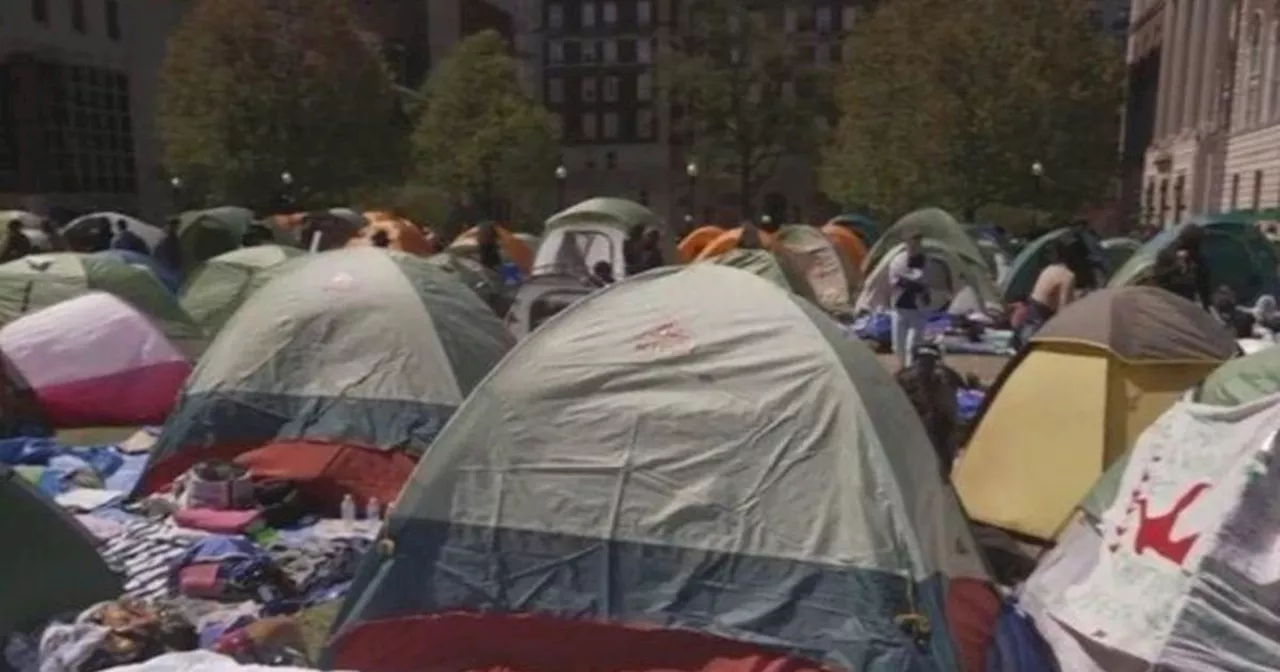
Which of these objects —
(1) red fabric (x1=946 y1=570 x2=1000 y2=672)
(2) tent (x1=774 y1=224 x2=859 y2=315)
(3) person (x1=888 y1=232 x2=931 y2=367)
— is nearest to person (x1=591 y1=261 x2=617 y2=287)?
(3) person (x1=888 y1=232 x2=931 y2=367)

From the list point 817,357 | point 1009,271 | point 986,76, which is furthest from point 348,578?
point 986,76

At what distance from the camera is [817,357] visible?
5.52 m

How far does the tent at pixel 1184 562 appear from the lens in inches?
197

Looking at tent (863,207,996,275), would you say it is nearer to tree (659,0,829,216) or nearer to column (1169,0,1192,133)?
column (1169,0,1192,133)

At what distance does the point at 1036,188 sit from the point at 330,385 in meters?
26.0

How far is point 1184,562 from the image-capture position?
5098 millimetres

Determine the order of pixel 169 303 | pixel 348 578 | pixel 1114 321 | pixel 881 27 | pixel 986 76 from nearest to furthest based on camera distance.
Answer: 1. pixel 348 578
2. pixel 1114 321
3. pixel 169 303
4. pixel 986 76
5. pixel 881 27

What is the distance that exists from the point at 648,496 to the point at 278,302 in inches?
157

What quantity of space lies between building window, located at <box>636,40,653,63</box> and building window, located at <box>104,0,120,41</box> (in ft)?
108

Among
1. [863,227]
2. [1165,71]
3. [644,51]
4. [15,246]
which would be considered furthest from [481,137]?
[644,51]

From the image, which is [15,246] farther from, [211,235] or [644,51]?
[644,51]

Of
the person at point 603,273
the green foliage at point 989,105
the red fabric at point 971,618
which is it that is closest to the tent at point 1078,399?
the red fabric at point 971,618

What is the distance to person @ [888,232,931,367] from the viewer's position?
40.1 ft

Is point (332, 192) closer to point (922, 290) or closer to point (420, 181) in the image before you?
point (420, 181)
